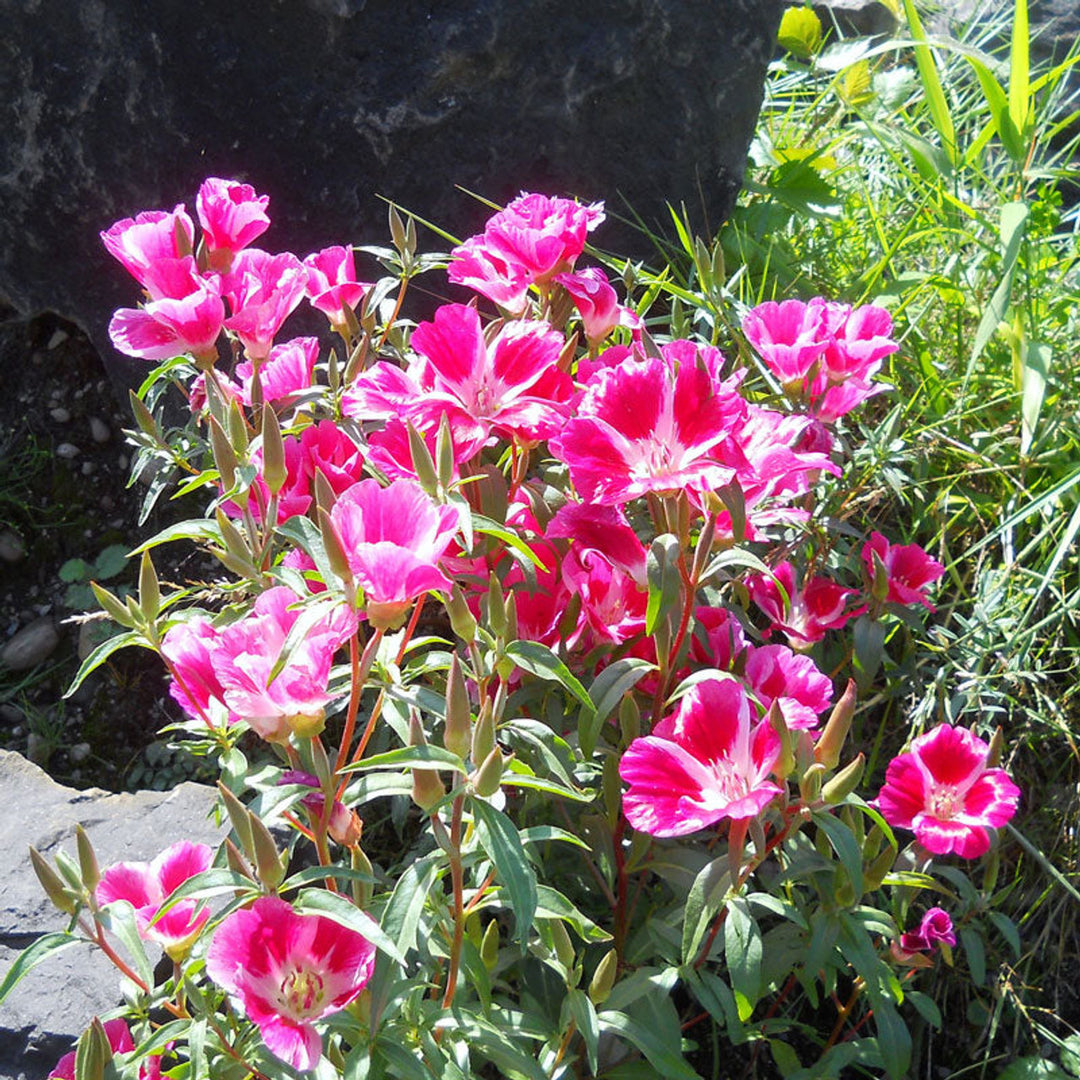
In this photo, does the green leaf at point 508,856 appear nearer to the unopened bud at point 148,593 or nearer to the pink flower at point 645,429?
the pink flower at point 645,429

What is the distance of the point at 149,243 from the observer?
1.56 meters

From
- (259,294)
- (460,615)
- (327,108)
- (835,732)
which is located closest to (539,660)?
(460,615)

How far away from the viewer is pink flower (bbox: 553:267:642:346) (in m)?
1.69

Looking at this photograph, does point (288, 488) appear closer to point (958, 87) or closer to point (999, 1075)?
point (999, 1075)

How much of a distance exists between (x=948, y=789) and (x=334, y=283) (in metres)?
1.08

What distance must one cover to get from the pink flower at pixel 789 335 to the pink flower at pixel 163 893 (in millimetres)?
936

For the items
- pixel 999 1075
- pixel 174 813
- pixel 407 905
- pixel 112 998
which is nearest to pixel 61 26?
pixel 174 813

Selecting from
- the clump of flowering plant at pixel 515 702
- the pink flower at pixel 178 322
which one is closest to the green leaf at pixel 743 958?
the clump of flowering plant at pixel 515 702

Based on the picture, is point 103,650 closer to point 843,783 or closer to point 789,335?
point 843,783

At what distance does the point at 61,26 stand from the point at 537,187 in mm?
966

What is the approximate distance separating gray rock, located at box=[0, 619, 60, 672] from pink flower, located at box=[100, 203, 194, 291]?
1134 millimetres

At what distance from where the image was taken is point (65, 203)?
8.20ft

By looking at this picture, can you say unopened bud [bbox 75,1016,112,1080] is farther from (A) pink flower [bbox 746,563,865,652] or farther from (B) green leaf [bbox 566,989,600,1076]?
(A) pink flower [bbox 746,563,865,652]

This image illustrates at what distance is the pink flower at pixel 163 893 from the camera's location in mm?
1266
